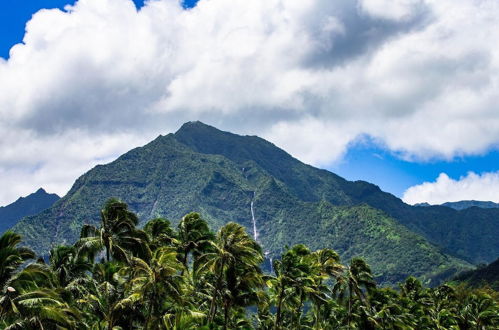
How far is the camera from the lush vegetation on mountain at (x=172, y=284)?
23.0 m

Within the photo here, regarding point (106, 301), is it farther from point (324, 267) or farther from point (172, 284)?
point (324, 267)

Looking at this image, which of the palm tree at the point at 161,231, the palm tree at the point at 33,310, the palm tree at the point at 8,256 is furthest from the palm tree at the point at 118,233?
the palm tree at the point at 33,310

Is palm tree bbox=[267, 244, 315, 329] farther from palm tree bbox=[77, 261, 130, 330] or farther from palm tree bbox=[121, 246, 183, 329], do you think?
palm tree bbox=[77, 261, 130, 330]

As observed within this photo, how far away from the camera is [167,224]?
58.5m

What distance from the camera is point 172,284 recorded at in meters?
36.3

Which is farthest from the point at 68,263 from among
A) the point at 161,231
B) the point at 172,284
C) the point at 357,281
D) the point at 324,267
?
the point at 357,281

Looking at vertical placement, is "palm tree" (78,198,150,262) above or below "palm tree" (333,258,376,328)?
above

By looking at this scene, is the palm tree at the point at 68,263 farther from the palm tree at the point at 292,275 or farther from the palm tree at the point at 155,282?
the palm tree at the point at 292,275

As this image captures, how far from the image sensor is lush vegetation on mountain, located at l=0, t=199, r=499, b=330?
75.5ft

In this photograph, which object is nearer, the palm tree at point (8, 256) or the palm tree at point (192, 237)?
the palm tree at point (8, 256)

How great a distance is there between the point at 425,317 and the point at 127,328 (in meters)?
47.1

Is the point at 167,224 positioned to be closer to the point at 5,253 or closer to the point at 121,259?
the point at 121,259

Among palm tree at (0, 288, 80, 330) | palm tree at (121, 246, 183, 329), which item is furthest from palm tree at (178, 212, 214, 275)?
palm tree at (0, 288, 80, 330)

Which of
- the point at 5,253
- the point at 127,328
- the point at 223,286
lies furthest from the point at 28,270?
the point at 223,286
